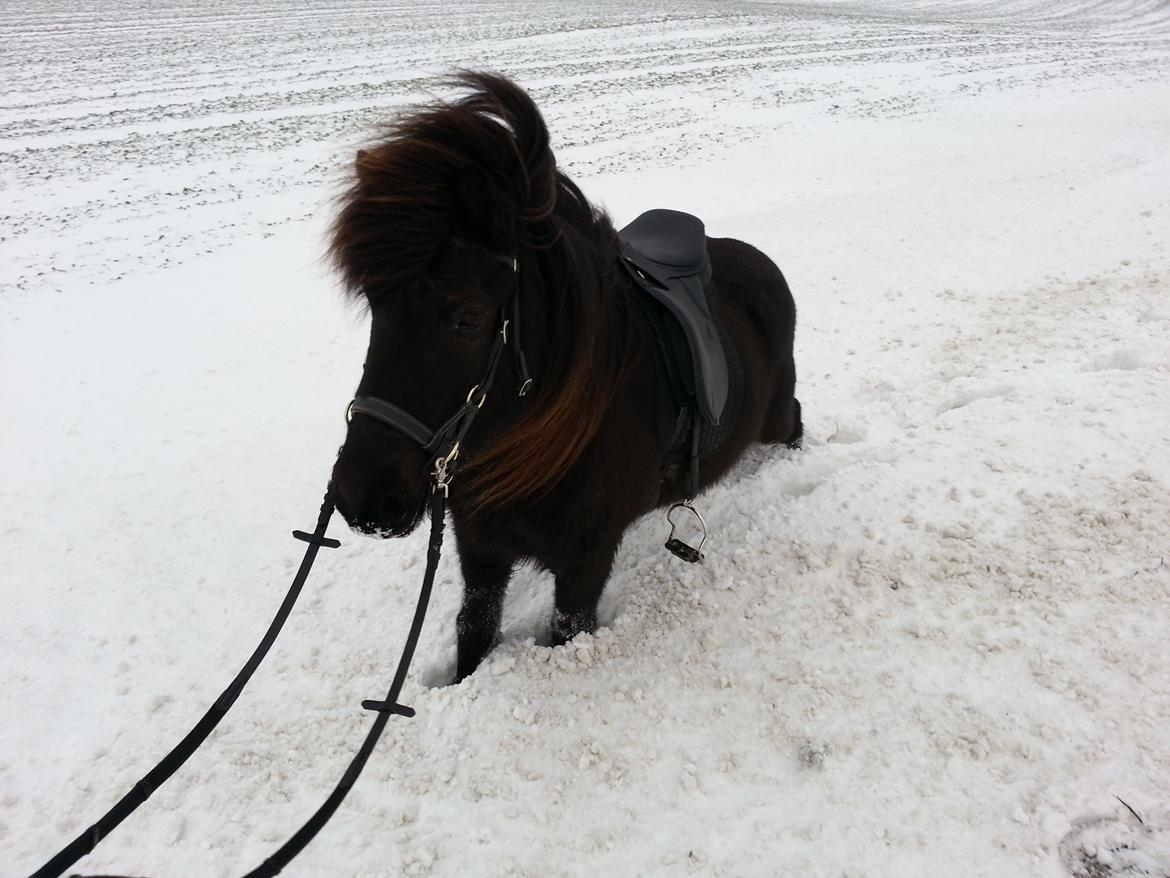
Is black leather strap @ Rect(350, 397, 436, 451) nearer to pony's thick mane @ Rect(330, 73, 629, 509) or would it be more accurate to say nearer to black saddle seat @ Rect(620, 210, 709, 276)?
pony's thick mane @ Rect(330, 73, 629, 509)

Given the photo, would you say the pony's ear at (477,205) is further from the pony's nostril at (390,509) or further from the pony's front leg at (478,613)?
the pony's front leg at (478,613)

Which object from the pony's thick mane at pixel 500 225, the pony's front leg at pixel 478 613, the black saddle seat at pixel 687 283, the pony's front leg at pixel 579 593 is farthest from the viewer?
the pony's front leg at pixel 478 613

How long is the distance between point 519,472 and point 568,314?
512 millimetres

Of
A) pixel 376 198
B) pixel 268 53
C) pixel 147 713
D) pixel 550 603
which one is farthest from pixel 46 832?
pixel 268 53

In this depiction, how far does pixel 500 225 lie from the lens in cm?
154

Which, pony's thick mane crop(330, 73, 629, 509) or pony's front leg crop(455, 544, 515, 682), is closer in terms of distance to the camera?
pony's thick mane crop(330, 73, 629, 509)

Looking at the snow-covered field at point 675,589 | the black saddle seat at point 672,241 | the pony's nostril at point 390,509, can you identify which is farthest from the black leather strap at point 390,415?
the black saddle seat at point 672,241

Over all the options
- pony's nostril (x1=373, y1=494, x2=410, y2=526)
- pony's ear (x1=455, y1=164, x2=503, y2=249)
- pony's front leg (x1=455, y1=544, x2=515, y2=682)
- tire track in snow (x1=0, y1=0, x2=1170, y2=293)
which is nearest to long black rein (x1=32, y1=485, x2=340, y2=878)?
pony's nostril (x1=373, y1=494, x2=410, y2=526)

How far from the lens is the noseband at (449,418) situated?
1.54m

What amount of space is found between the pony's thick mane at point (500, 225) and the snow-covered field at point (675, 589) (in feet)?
0.83

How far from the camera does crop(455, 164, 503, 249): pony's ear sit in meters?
1.51

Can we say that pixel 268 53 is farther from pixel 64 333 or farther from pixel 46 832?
pixel 46 832

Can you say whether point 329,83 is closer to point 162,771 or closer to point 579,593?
point 579,593

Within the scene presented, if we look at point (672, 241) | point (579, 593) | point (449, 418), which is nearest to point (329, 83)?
→ point (672, 241)
